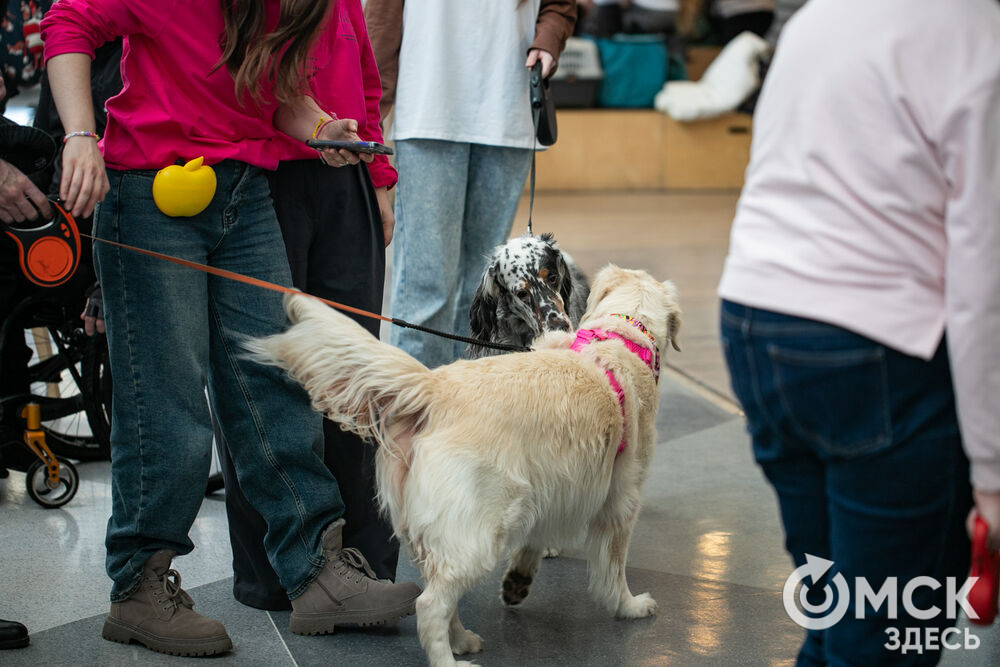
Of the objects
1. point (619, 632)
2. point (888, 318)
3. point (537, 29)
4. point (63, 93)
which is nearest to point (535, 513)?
point (619, 632)

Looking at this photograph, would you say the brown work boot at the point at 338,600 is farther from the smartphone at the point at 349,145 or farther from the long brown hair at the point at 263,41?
the long brown hair at the point at 263,41

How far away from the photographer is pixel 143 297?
229 centimetres

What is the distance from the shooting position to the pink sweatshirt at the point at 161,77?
212cm

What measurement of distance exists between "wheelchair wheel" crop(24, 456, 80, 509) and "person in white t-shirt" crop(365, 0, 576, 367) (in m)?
1.29

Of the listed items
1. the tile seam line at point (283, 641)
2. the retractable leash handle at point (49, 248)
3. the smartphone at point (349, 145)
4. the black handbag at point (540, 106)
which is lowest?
the tile seam line at point (283, 641)

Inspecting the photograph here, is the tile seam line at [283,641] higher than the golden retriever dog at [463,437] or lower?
lower

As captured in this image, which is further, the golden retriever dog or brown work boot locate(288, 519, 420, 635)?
brown work boot locate(288, 519, 420, 635)

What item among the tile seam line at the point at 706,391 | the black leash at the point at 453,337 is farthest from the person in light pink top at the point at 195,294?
the tile seam line at the point at 706,391

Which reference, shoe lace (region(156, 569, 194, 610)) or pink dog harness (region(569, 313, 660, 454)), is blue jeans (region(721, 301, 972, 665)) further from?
shoe lace (region(156, 569, 194, 610))

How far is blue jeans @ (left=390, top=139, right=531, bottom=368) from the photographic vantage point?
3.56 metres

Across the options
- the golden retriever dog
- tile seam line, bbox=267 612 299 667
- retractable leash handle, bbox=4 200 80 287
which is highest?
retractable leash handle, bbox=4 200 80 287

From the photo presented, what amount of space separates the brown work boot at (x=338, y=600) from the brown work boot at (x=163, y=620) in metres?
0.22

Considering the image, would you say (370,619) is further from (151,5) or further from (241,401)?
(151,5)

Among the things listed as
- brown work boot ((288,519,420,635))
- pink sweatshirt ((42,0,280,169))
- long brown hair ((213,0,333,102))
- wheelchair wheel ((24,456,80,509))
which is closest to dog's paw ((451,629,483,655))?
brown work boot ((288,519,420,635))
